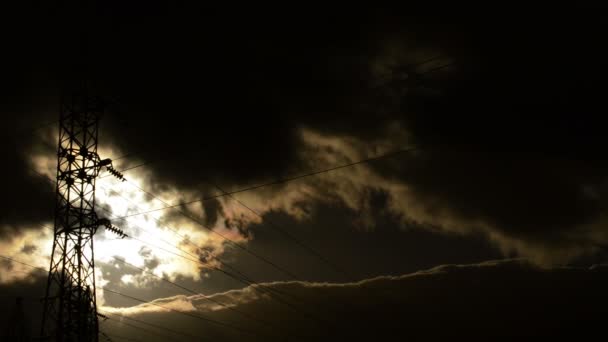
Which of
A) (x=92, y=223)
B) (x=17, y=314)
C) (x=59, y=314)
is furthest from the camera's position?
(x=17, y=314)

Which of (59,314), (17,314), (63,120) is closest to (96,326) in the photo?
(59,314)

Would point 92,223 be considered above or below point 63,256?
above

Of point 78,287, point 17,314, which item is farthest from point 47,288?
point 17,314

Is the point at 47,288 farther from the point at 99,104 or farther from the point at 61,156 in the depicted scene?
the point at 99,104

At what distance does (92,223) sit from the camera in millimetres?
27094

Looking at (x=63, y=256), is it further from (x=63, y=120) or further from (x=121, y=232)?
(x=63, y=120)

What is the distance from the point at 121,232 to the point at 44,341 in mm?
6674

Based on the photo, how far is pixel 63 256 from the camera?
26.3 metres

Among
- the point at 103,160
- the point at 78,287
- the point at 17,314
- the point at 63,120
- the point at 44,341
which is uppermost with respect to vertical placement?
the point at 63,120

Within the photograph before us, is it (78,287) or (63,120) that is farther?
(63,120)

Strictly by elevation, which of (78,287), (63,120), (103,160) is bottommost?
(78,287)

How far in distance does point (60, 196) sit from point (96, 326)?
7.43m

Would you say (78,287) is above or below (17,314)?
below

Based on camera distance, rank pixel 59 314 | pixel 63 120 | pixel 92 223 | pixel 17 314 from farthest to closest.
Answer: pixel 17 314, pixel 63 120, pixel 92 223, pixel 59 314
